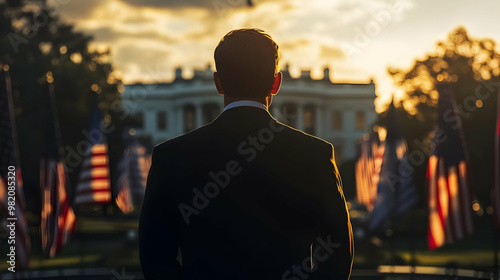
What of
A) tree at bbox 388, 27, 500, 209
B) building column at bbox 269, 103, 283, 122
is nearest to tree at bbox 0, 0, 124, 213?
tree at bbox 388, 27, 500, 209

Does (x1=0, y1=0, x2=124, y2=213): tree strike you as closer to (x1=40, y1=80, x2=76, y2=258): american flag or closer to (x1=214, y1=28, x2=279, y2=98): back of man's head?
(x1=40, y1=80, x2=76, y2=258): american flag

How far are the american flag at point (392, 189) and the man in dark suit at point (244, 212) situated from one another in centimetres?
1907

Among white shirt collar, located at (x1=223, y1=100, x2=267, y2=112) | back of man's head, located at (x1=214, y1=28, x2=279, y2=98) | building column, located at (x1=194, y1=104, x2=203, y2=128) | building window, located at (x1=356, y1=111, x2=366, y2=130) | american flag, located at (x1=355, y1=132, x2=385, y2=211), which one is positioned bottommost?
building window, located at (x1=356, y1=111, x2=366, y2=130)

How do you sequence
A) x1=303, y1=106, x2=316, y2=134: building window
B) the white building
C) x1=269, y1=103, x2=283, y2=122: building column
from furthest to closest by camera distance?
x1=303, y1=106, x2=316, y2=134: building window < the white building < x1=269, y1=103, x2=283, y2=122: building column

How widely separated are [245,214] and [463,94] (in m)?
41.3

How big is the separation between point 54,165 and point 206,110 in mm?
93655

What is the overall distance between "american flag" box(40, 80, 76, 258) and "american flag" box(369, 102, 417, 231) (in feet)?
26.0

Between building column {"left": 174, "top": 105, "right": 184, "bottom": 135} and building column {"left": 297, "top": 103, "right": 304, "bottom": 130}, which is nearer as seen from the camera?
building column {"left": 297, "top": 103, "right": 304, "bottom": 130}

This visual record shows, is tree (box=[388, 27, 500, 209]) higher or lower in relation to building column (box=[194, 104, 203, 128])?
higher

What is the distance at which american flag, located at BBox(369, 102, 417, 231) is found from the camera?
21.8 m

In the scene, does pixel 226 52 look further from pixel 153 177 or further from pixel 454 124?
pixel 454 124

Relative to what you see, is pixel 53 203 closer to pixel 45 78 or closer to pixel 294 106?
pixel 45 78

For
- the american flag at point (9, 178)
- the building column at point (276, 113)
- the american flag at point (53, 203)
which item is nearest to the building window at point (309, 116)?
the building column at point (276, 113)

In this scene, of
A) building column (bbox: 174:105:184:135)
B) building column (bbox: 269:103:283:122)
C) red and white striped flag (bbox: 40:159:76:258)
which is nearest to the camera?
red and white striped flag (bbox: 40:159:76:258)
